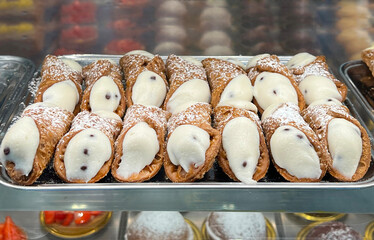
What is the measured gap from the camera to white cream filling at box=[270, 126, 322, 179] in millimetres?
1232

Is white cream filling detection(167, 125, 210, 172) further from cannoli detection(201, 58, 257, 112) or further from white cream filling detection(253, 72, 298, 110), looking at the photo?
white cream filling detection(253, 72, 298, 110)

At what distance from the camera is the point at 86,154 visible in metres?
1.25

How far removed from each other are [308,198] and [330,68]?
873mm

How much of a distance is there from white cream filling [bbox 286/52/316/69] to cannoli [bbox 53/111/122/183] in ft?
2.64

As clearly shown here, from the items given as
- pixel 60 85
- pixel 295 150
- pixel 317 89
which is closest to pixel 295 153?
pixel 295 150

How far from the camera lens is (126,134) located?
52.2 inches

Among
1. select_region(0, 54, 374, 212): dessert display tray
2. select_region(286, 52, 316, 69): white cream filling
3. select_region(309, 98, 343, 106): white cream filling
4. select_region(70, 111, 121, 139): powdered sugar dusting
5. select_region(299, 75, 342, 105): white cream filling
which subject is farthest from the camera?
select_region(286, 52, 316, 69): white cream filling

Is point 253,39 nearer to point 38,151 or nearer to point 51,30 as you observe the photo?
point 51,30

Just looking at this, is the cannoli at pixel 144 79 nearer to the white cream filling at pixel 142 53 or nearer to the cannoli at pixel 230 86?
the white cream filling at pixel 142 53

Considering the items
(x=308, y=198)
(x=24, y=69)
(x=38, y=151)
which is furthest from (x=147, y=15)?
(x=308, y=198)

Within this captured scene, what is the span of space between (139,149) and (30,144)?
0.31 metres

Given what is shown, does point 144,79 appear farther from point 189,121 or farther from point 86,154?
point 86,154

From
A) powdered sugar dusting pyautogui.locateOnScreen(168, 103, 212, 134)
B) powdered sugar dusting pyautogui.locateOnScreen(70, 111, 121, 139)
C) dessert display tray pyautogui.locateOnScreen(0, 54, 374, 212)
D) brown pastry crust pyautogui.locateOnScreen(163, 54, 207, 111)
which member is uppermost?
brown pastry crust pyautogui.locateOnScreen(163, 54, 207, 111)

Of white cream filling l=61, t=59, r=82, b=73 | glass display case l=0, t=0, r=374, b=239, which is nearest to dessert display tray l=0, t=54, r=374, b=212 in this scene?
glass display case l=0, t=0, r=374, b=239
